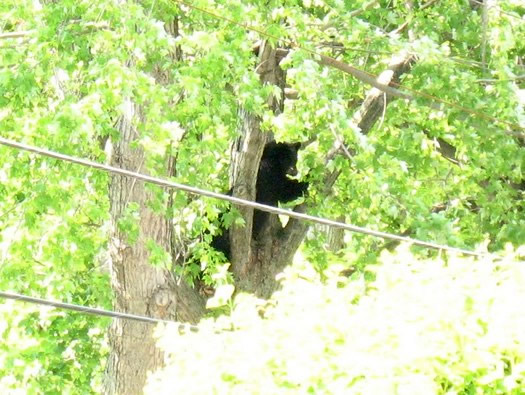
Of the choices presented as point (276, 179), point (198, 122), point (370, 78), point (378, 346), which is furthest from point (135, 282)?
point (378, 346)

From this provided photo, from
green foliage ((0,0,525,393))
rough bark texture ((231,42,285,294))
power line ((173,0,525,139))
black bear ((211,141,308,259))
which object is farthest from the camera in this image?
black bear ((211,141,308,259))

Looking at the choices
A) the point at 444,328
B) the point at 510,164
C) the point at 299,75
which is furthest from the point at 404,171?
the point at 444,328

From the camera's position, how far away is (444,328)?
5.06 m

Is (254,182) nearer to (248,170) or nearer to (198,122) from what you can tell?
(248,170)

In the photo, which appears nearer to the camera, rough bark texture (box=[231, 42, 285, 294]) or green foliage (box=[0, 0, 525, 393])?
green foliage (box=[0, 0, 525, 393])

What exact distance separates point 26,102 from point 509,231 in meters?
4.61

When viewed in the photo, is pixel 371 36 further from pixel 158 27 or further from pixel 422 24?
pixel 158 27

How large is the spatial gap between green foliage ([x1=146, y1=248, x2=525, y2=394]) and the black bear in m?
6.99

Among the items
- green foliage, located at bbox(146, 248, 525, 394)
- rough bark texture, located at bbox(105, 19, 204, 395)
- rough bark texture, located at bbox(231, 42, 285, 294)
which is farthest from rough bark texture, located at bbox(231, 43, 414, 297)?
green foliage, located at bbox(146, 248, 525, 394)

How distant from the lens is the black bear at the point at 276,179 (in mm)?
12477

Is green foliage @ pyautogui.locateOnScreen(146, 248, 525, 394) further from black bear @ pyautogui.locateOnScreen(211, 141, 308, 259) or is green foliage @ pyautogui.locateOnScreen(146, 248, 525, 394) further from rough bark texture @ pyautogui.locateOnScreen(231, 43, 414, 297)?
black bear @ pyautogui.locateOnScreen(211, 141, 308, 259)

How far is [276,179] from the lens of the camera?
41.1 feet

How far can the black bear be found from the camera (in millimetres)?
12477

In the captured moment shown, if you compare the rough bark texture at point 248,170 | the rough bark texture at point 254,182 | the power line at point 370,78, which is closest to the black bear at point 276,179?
the rough bark texture at point 254,182
